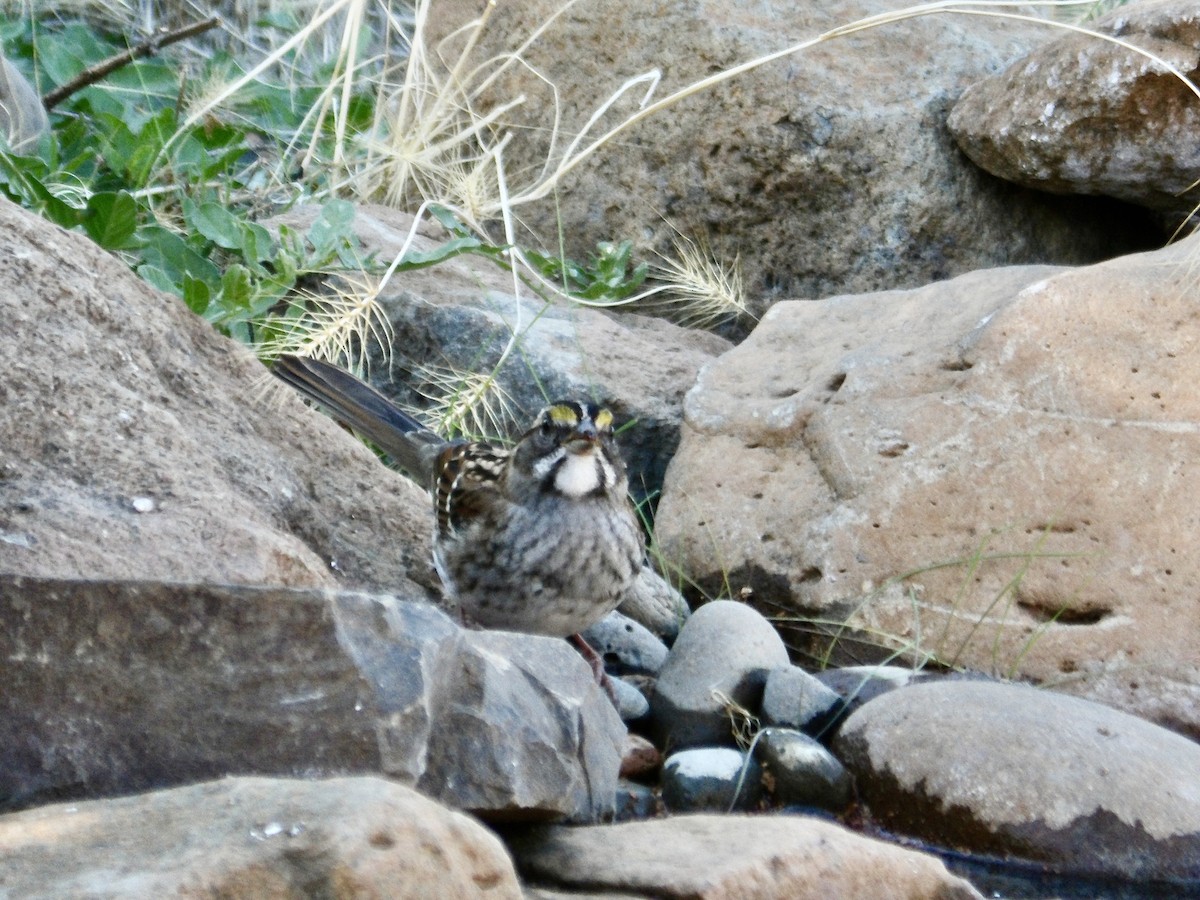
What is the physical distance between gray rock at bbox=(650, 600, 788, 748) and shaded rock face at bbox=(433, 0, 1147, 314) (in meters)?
2.54

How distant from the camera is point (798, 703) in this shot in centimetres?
419

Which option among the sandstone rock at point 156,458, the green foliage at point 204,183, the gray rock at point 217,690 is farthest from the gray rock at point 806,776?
the green foliage at point 204,183

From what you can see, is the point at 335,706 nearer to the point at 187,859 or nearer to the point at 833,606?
the point at 187,859

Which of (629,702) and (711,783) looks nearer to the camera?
(711,783)

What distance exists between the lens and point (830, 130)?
258 inches

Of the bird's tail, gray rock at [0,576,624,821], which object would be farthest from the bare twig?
gray rock at [0,576,624,821]

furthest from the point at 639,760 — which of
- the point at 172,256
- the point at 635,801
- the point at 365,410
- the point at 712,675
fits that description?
the point at 172,256

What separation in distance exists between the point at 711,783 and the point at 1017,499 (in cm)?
140

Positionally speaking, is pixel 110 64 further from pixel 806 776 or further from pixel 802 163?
pixel 806 776

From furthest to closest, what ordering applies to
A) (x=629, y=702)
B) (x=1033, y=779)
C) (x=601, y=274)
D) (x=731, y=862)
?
1. (x=601, y=274)
2. (x=629, y=702)
3. (x=1033, y=779)
4. (x=731, y=862)

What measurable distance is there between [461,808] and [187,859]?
0.80m

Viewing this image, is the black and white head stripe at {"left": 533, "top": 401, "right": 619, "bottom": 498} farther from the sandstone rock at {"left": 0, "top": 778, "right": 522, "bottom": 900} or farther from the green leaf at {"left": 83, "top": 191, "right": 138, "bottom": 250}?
the sandstone rock at {"left": 0, "top": 778, "right": 522, "bottom": 900}

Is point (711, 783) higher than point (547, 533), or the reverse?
point (547, 533)

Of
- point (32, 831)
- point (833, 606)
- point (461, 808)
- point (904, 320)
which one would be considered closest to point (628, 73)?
point (904, 320)
